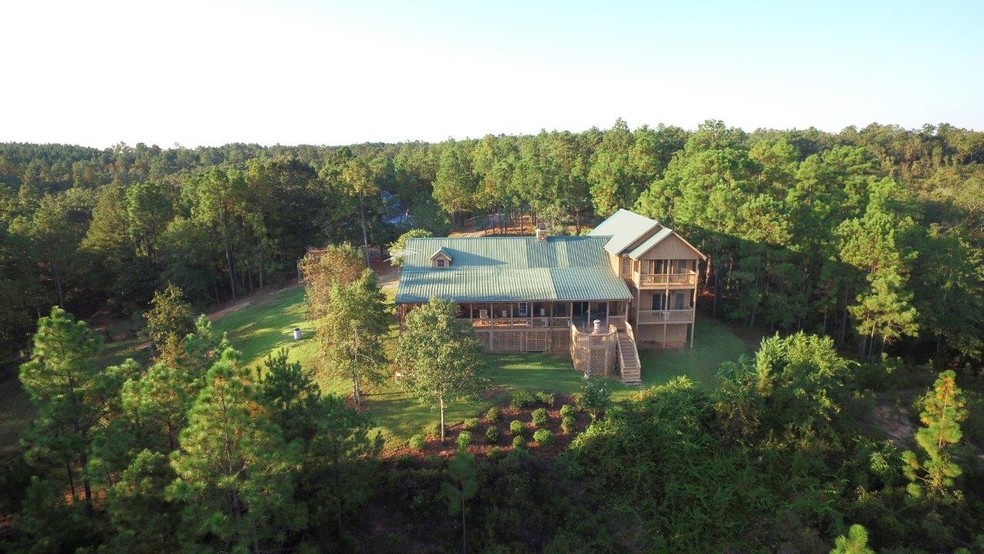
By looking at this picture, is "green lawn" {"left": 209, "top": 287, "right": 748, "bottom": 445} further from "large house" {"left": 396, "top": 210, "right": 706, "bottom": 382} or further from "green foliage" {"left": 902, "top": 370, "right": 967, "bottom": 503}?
"green foliage" {"left": 902, "top": 370, "right": 967, "bottom": 503}

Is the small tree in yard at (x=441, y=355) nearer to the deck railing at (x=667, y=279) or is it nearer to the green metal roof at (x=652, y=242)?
the green metal roof at (x=652, y=242)

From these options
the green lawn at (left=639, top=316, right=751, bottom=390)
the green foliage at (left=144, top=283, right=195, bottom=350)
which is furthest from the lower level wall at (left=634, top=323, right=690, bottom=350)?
the green foliage at (left=144, top=283, right=195, bottom=350)

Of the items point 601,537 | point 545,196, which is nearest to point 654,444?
point 601,537

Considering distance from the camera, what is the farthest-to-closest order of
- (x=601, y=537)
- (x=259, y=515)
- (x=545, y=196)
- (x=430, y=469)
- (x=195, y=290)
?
(x=545, y=196)
(x=195, y=290)
(x=430, y=469)
(x=601, y=537)
(x=259, y=515)

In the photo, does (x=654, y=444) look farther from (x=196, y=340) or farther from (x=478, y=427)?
(x=196, y=340)

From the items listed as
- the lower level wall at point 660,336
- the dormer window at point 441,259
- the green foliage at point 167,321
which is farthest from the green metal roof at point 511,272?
the green foliage at point 167,321

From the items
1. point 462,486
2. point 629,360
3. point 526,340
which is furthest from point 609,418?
point 526,340
